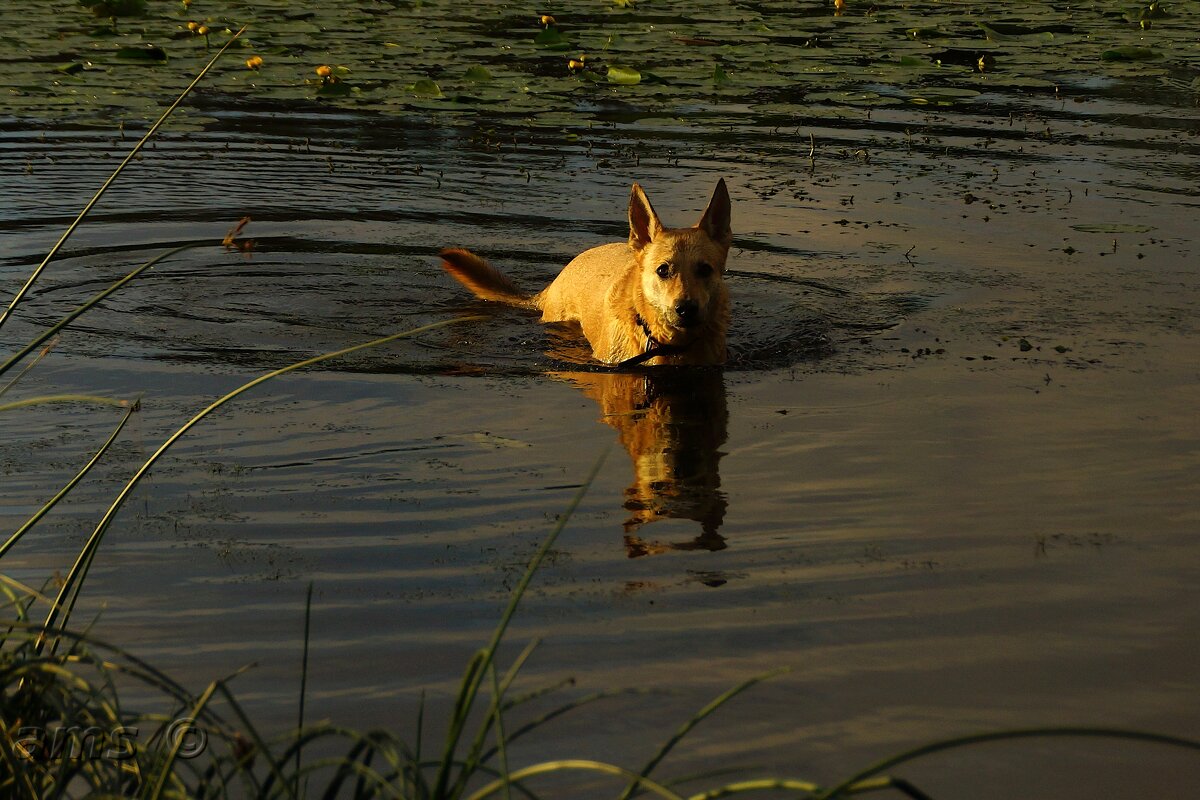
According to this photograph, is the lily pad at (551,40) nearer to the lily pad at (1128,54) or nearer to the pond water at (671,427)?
the pond water at (671,427)

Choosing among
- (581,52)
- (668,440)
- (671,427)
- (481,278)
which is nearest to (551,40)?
(581,52)

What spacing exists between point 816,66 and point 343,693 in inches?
486

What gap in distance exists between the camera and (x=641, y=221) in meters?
7.36

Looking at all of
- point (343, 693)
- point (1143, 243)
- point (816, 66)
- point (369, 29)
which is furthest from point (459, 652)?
point (369, 29)

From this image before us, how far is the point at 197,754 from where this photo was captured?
312 cm

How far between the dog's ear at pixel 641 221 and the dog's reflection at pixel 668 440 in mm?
658

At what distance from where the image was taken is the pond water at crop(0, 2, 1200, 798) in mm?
4008

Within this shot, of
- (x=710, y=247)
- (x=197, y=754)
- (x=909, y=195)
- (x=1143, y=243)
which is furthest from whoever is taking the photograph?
(x=909, y=195)

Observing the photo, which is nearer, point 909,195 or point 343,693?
point 343,693

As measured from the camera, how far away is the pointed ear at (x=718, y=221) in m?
7.29

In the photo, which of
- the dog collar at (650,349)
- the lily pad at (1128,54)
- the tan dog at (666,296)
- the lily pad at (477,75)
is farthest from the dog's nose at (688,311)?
the lily pad at (1128,54)

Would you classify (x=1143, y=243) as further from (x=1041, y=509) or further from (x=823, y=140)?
(x=1041, y=509)

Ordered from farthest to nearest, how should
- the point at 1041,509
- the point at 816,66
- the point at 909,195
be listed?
the point at 816,66 < the point at 909,195 < the point at 1041,509

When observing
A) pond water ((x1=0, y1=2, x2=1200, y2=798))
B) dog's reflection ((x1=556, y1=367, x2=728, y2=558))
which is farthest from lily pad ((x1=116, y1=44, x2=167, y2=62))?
dog's reflection ((x1=556, y1=367, x2=728, y2=558))
